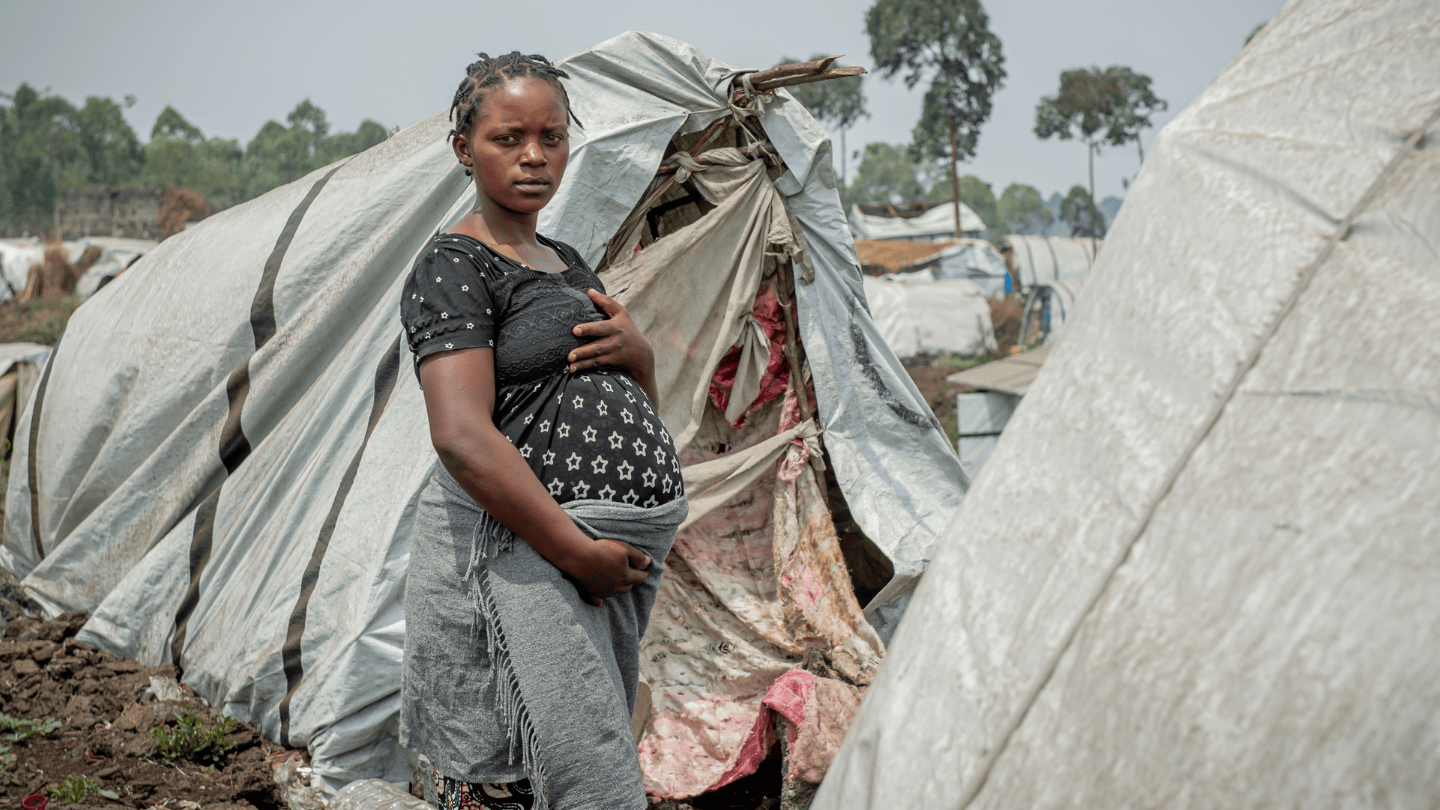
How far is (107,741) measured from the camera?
2.92 meters

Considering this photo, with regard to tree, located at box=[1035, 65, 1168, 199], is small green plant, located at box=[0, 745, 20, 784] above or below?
below

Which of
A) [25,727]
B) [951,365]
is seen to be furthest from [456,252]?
[951,365]

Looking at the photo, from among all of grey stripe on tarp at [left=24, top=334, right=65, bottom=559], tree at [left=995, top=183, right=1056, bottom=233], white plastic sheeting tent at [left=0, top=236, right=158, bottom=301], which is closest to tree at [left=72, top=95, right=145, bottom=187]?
white plastic sheeting tent at [left=0, top=236, right=158, bottom=301]

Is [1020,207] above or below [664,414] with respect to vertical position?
above

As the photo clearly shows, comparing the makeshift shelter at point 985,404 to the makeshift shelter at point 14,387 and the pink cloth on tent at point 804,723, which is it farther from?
the makeshift shelter at point 14,387

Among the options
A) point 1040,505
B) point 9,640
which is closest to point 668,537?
point 1040,505

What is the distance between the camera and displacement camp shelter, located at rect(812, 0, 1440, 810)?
0.66 m

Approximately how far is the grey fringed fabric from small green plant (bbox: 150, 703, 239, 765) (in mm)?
1778

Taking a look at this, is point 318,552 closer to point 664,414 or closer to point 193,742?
point 193,742

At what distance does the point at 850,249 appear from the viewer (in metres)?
3.60

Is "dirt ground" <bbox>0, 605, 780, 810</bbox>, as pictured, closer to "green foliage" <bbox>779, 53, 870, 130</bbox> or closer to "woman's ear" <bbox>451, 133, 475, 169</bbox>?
"woman's ear" <bbox>451, 133, 475, 169</bbox>

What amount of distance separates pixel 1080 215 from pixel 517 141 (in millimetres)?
38418

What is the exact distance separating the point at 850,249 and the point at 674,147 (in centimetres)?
80

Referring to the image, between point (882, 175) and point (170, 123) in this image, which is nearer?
point (170, 123)
